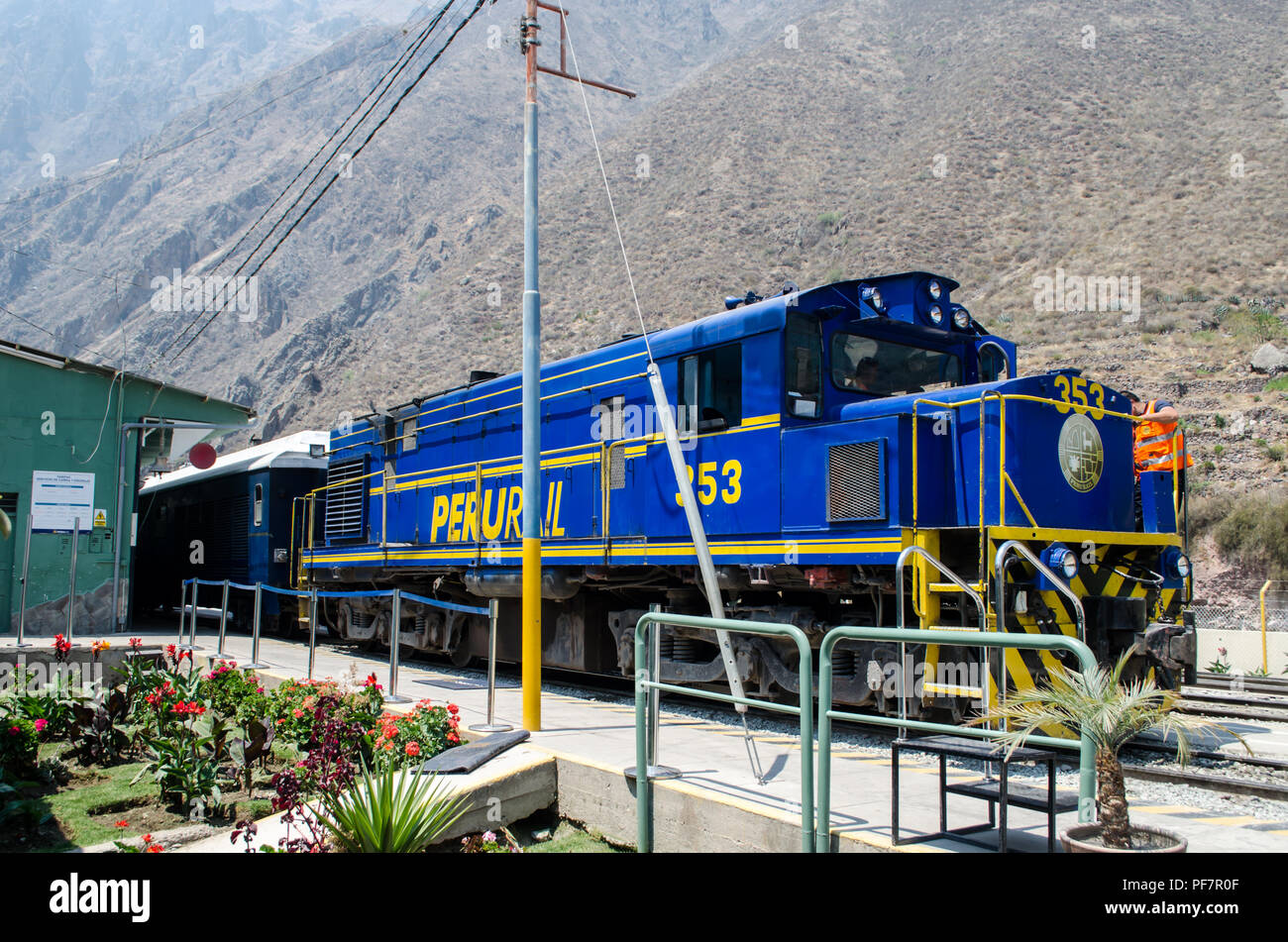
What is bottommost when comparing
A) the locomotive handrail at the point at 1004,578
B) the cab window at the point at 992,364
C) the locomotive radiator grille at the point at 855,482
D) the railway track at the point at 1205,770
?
the railway track at the point at 1205,770

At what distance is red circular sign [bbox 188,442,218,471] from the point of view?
1869cm

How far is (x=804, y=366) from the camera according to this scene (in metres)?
8.66

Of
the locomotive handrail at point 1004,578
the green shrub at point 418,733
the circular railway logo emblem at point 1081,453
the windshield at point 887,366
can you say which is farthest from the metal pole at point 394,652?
the circular railway logo emblem at point 1081,453

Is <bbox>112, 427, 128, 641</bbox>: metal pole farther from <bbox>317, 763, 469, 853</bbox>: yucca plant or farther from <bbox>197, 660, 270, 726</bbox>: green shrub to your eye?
<bbox>317, 763, 469, 853</bbox>: yucca plant

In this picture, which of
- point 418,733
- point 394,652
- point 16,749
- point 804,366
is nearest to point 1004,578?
point 804,366

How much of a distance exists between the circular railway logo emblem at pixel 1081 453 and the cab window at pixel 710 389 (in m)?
2.78

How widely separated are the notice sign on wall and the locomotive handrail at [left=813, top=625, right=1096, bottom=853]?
15.8 m

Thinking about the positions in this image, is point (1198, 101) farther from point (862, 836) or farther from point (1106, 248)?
point (862, 836)

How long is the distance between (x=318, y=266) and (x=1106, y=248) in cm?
5630

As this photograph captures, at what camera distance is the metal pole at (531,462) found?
7.72m

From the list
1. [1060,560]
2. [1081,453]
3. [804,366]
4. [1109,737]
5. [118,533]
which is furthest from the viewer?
[118,533]

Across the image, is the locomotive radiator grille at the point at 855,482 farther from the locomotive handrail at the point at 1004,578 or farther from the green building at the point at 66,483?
the green building at the point at 66,483

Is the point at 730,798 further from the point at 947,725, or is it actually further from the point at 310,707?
the point at 310,707

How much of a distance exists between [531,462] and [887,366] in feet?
11.6
